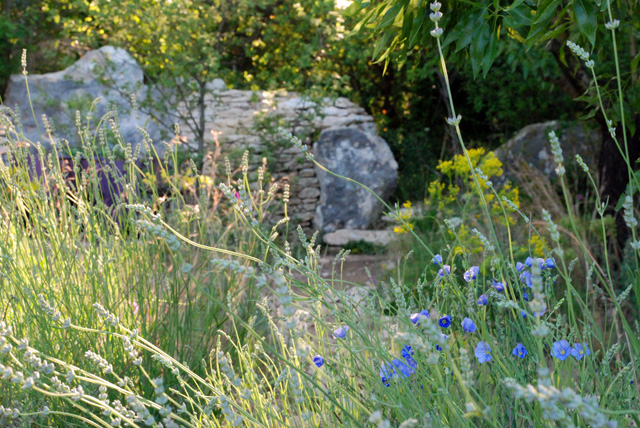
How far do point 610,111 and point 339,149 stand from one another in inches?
188

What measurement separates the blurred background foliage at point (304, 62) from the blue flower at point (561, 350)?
406cm

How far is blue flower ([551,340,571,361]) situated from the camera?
1.32 m

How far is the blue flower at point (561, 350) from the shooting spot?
1.32m

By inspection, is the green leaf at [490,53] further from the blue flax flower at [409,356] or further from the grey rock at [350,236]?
the grey rock at [350,236]

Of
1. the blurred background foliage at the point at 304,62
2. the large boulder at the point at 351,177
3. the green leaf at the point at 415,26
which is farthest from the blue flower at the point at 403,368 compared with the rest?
the large boulder at the point at 351,177

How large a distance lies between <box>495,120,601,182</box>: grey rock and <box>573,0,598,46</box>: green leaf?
5.83 meters

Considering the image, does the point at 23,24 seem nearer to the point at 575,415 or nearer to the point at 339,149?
the point at 339,149

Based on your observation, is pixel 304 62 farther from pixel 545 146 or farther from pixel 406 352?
pixel 406 352

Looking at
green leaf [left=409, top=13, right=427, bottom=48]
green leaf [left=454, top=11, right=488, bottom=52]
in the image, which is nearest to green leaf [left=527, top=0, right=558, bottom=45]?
green leaf [left=454, top=11, right=488, bottom=52]

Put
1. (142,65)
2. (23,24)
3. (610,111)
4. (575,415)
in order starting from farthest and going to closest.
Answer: (23,24) < (142,65) < (610,111) < (575,415)

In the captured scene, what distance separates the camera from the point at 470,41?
6.05ft

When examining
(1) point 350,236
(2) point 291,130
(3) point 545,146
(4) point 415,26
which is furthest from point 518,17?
(3) point 545,146

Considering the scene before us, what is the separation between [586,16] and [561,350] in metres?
0.98

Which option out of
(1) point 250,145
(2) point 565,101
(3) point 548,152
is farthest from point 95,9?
(2) point 565,101
